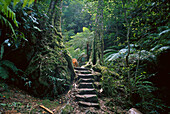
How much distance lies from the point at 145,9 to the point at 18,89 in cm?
552

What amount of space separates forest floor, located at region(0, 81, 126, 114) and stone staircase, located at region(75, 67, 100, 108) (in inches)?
7.3

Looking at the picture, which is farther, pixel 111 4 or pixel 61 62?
pixel 111 4

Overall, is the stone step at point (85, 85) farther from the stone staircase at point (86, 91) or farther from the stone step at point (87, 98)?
the stone step at point (87, 98)

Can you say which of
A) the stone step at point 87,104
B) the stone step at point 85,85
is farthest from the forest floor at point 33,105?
the stone step at point 85,85

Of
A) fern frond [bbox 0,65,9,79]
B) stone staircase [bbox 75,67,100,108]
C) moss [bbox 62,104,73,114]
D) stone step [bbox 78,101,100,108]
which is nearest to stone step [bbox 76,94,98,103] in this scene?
stone staircase [bbox 75,67,100,108]

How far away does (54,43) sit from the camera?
462 cm

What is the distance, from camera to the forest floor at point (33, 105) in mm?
2137

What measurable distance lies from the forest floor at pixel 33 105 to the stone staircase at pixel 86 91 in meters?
0.18

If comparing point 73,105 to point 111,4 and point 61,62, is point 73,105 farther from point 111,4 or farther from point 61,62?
Answer: point 111,4

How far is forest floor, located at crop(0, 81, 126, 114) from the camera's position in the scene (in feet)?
7.01

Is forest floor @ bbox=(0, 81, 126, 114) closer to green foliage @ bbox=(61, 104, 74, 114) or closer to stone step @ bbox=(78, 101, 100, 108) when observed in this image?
green foliage @ bbox=(61, 104, 74, 114)

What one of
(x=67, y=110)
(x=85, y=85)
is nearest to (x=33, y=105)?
(x=67, y=110)

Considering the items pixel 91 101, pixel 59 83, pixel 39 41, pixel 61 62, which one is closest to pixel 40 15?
pixel 39 41

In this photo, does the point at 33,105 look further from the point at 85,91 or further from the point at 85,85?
the point at 85,85
